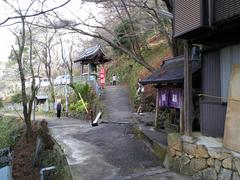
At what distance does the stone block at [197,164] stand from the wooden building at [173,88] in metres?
1.80

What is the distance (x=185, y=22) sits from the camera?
8656 millimetres

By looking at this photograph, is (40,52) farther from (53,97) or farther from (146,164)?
(146,164)

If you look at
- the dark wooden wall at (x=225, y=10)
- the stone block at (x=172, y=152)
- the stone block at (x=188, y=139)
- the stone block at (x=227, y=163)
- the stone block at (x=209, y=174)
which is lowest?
the stone block at (x=209, y=174)

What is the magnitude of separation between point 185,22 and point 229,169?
401 centimetres

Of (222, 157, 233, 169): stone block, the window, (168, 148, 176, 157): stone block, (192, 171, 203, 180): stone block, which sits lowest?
(192, 171, 203, 180): stone block

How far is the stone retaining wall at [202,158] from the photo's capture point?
24.5ft

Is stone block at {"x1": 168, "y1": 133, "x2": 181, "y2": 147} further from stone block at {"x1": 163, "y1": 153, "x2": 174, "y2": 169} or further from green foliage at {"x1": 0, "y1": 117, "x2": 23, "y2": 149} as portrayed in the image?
green foliage at {"x1": 0, "y1": 117, "x2": 23, "y2": 149}

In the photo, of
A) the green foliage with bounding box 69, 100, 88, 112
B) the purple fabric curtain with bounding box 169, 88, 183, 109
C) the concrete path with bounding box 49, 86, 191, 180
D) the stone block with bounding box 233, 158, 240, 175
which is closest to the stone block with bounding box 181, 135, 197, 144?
the concrete path with bounding box 49, 86, 191, 180

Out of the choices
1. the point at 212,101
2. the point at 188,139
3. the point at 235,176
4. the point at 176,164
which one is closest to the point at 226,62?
the point at 212,101

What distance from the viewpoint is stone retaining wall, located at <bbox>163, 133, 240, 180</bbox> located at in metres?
7.46

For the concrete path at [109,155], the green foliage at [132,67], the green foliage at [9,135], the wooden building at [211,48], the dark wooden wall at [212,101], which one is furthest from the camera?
the green foliage at [132,67]

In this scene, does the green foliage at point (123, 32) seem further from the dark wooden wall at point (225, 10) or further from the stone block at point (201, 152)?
the stone block at point (201, 152)

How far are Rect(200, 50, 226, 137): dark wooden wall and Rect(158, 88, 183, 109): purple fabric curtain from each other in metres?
1.68

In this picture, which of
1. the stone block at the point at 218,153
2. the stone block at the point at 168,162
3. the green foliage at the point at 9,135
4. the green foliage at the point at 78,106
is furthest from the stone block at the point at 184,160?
the green foliage at the point at 78,106
